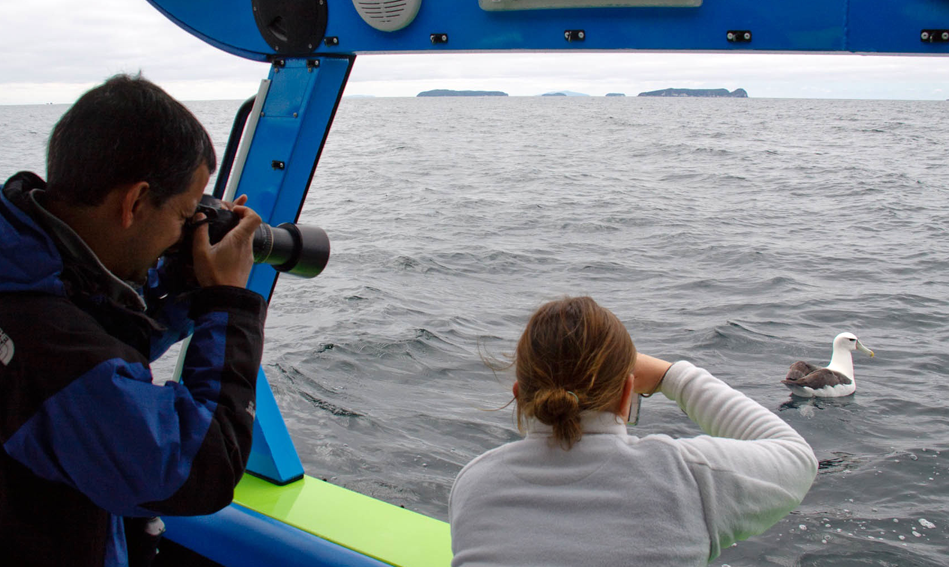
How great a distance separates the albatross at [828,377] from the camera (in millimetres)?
6465

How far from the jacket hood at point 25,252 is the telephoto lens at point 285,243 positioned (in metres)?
0.28

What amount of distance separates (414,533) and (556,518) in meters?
1.32

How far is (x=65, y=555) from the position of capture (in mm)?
1121

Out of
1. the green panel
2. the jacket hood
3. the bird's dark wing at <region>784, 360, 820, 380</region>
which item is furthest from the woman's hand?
the bird's dark wing at <region>784, 360, 820, 380</region>

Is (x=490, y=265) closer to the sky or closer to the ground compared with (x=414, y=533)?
closer to the ground

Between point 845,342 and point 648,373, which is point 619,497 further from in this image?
point 845,342

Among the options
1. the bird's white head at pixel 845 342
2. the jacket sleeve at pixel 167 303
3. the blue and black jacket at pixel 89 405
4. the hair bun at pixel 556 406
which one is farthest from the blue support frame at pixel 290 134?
the bird's white head at pixel 845 342

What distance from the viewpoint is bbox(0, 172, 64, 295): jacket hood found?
103cm

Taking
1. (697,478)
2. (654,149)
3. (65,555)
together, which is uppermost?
(697,478)

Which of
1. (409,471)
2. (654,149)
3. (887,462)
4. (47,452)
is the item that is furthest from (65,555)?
(654,149)

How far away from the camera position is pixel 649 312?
836 cm

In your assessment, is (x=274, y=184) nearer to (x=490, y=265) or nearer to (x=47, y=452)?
(x=47, y=452)

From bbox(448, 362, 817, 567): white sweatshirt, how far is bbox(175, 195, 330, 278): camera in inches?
23.0

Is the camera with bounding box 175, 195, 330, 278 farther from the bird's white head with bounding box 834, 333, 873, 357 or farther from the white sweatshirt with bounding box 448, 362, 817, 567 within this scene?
the bird's white head with bounding box 834, 333, 873, 357
